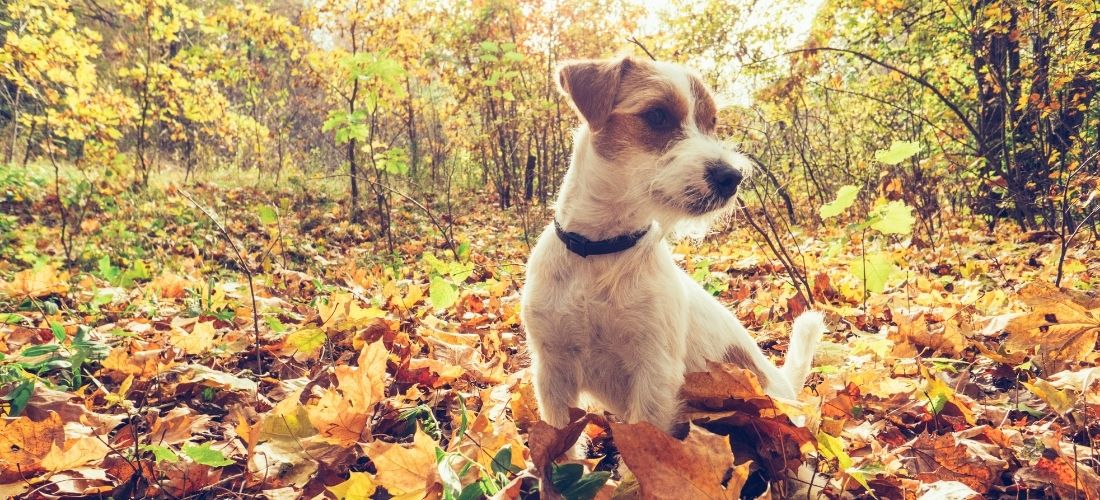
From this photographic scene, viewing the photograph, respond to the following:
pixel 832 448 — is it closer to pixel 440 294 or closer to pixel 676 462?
pixel 676 462

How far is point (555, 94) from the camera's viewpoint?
→ 14891 millimetres

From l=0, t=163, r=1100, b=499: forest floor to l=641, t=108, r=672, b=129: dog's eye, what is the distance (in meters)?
0.84

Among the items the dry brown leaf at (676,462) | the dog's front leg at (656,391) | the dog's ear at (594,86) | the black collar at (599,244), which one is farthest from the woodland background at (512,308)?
the dog's ear at (594,86)

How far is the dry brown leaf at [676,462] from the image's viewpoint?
4.11ft

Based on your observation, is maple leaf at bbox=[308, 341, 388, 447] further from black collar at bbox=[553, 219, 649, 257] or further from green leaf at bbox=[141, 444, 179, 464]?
black collar at bbox=[553, 219, 649, 257]

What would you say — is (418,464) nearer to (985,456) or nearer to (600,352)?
(600,352)

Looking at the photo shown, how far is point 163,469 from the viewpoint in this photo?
172cm

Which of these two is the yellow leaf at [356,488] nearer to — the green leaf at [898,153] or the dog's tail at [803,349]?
the dog's tail at [803,349]

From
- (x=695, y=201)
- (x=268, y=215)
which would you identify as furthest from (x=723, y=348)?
(x=268, y=215)

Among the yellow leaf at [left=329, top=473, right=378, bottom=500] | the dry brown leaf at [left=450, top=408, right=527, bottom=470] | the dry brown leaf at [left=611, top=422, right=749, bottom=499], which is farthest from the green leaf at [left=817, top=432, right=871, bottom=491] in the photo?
the yellow leaf at [left=329, top=473, right=378, bottom=500]

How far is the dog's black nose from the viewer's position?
7.46 ft

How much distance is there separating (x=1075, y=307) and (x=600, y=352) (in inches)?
Answer: 62.0

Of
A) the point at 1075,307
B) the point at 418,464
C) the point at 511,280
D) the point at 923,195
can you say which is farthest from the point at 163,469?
the point at 923,195

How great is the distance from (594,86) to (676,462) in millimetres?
1704
